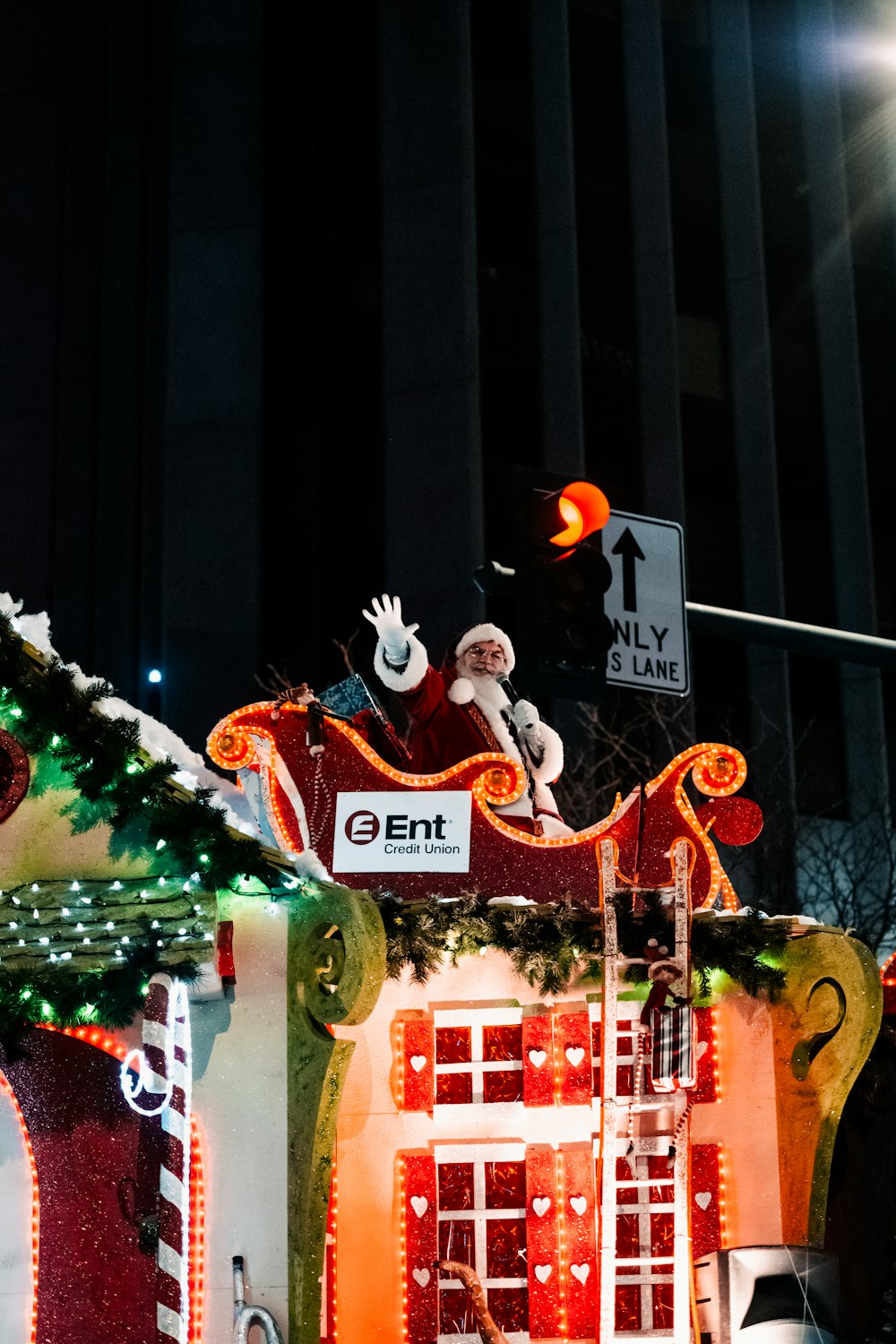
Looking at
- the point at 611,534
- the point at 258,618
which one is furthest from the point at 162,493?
the point at 611,534

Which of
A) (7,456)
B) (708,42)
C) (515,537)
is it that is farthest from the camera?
(708,42)

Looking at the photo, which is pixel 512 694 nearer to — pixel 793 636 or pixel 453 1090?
pixel 793 636

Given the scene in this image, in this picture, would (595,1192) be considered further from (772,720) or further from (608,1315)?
(772,720)

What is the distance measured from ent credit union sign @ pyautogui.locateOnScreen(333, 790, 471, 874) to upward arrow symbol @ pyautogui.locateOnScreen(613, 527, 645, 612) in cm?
130

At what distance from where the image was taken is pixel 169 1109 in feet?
21.9

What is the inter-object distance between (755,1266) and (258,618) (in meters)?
17.0

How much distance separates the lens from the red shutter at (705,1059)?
7.66m

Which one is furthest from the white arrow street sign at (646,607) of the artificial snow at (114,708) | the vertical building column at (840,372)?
the vertical building column at (840,372)

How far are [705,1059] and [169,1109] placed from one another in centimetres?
251

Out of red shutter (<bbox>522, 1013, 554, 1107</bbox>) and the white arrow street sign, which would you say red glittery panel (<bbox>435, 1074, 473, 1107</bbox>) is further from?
the white arrow street sign

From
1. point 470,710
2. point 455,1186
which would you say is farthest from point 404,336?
point 455,1186

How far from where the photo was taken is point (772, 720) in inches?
953

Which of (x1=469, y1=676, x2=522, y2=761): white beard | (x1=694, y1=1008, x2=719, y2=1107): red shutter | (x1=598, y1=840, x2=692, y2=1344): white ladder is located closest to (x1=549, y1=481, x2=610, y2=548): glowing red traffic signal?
(x1=598, y1=840, x2=692, y2=1344): white ladder

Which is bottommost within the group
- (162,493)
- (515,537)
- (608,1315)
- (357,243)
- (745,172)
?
(608,1315)
